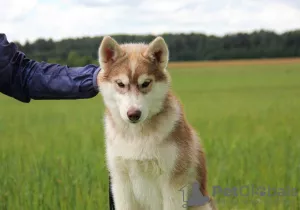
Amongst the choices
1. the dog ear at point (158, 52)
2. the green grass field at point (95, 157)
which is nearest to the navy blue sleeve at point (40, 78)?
the dog ear at point (158, 52)

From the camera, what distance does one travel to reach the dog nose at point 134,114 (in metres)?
2.81

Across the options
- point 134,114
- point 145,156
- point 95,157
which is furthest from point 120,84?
point 95,157

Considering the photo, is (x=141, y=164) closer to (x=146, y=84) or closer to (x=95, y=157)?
(x=146, y=84)

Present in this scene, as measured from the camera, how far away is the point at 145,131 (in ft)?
9.97

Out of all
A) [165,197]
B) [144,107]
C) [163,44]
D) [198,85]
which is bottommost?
[198,85]

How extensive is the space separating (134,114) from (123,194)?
0.66m

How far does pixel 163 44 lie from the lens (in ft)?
9.62

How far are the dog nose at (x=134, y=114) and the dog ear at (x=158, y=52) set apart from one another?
36cm

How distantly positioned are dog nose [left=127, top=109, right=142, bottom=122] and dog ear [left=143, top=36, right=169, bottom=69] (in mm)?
361

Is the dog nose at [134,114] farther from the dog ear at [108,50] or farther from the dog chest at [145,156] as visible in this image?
the dog ear at [108,50]

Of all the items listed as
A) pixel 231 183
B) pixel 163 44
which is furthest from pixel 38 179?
pixel 163 44

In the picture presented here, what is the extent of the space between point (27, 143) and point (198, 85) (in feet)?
49.4

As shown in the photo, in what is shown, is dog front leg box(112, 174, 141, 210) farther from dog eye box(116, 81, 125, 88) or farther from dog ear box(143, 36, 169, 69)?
dog ear box(143, 36, 169, 69)

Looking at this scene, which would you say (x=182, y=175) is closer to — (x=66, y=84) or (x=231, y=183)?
(x=66, y=84)
